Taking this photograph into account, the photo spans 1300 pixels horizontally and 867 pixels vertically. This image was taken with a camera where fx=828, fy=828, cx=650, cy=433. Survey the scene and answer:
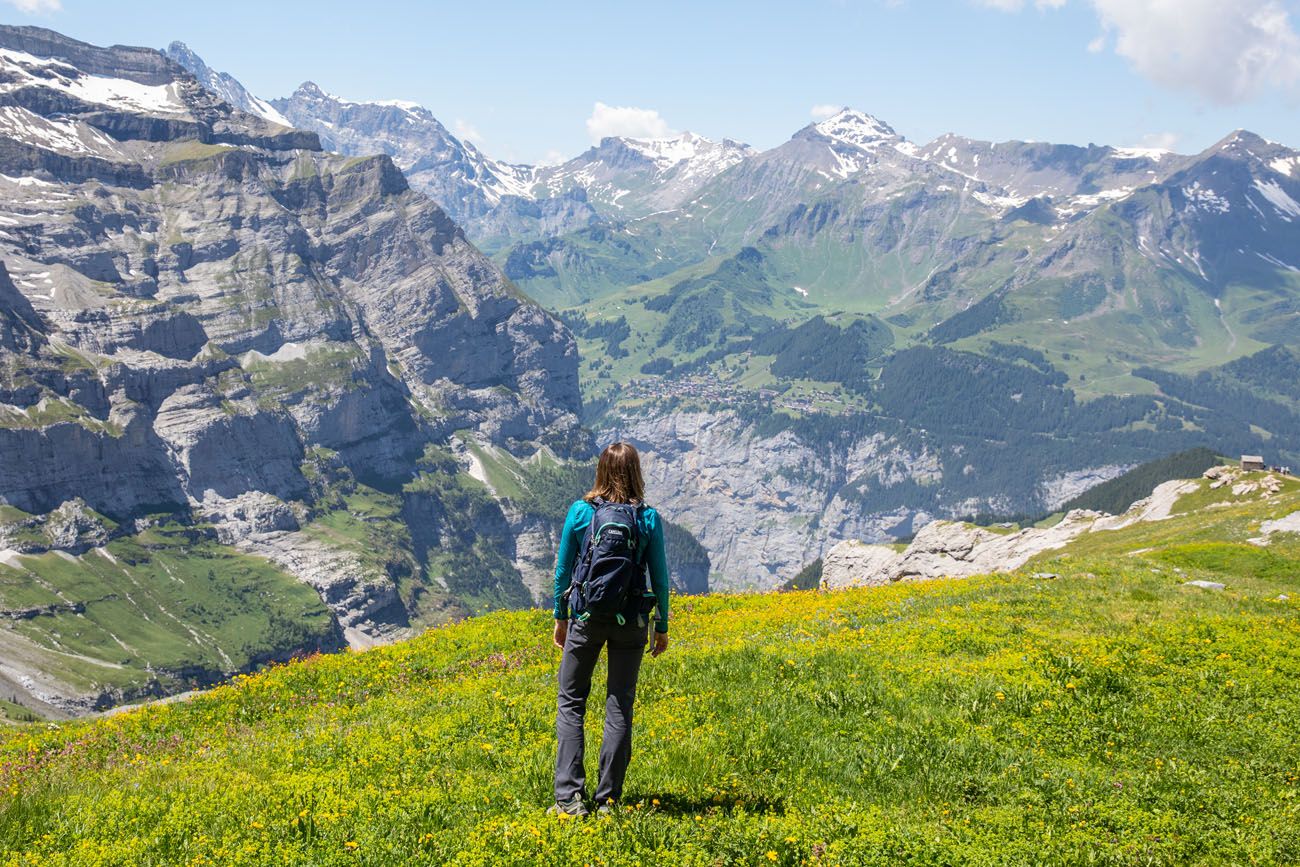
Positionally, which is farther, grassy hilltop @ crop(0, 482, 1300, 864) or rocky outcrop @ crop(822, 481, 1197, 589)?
rocky outcrop @ crop(822, 481, 1197, 589)

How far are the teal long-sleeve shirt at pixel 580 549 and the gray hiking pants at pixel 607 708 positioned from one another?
1.26 ft

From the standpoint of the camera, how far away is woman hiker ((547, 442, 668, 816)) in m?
10.8

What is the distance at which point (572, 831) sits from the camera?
9953mm

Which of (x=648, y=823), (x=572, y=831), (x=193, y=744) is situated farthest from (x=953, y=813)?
(x=193, y=744)

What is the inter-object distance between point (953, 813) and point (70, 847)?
11.6 metres

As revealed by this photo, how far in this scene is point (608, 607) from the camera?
35.3 feet

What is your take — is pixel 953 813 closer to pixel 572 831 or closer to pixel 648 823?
pixel 648 823

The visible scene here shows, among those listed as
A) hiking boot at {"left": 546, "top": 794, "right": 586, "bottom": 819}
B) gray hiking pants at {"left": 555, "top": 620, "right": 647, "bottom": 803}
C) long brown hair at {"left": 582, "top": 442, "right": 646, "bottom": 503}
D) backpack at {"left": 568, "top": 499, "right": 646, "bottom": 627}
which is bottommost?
hiking boot at {"left": 546, "top": 794, "right": 586, "bottom": 819}

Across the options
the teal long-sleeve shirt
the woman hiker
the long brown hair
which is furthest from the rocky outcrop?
the long brown hair

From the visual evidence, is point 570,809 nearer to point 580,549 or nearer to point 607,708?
point 607,708

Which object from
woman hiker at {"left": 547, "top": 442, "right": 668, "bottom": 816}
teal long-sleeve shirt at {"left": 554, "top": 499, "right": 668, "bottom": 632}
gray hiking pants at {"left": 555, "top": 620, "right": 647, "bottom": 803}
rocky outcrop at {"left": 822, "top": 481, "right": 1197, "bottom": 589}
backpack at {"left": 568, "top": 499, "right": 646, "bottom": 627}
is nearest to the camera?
backpack at {"left": 568, "top": 499, "right": 646, "bottom": 627}

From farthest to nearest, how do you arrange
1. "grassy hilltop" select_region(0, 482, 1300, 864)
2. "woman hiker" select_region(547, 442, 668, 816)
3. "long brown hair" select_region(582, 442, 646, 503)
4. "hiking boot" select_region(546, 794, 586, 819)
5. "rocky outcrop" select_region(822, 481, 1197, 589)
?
"rocky outcrop" select_region(822, 481, 1197, 589)
"long brown hair" select_region(582, 442, 646, 503)
"woman hiker" select_region(547, 442, 668, 816)
"hiking boot" select_region(546, 794, 586, 819)
"grassy hilltop" select_region(0, 482, 1300, 864)

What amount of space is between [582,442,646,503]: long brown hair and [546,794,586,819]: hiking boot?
3.95m

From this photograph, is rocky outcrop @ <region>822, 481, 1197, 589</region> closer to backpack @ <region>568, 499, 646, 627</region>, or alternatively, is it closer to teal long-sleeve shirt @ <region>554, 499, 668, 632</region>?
teal long-sleeve shirt @ <region>554, 499, 668, 632</region>
